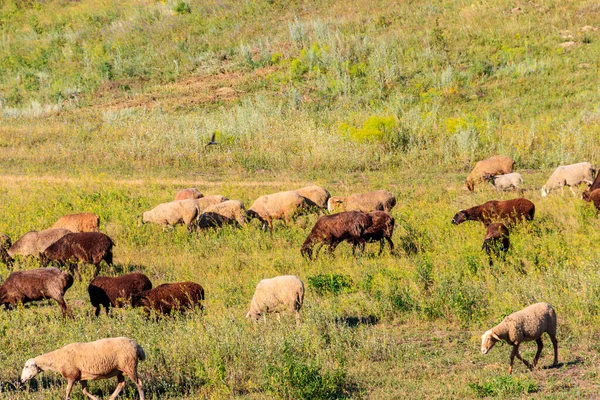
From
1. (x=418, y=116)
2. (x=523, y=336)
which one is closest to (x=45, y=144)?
(x=418, y=116)

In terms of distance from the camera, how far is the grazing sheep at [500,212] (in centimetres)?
1641

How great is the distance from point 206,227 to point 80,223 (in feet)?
9.02

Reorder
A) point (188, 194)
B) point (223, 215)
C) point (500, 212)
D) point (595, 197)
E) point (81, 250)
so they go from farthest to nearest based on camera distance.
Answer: point (188, 194) → point (223, 215) → point (595, 197) → point (500, 212) → point (81, 250)

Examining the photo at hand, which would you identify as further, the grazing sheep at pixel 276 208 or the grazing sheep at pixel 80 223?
the grazing sheep at pixel 276 208

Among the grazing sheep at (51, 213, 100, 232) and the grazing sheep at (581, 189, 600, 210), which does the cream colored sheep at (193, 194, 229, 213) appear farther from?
the grazing sheep at (581, 189, 600, 210)

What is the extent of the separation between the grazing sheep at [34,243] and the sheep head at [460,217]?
797cm

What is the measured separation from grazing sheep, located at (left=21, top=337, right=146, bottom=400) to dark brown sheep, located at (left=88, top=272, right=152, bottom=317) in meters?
3.66

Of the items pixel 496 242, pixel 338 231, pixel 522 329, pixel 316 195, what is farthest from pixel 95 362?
pixel 316 195

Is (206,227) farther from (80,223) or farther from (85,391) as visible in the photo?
(85,391)

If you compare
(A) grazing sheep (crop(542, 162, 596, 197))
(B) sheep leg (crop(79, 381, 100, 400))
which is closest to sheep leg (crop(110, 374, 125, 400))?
(B) sheep leg (crop(79, 381, 100, 400))

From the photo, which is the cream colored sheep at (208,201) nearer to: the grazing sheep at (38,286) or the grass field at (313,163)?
the grass field at (313,163)

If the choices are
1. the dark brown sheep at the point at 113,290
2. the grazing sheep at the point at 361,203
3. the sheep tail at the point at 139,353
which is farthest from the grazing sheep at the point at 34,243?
the sheep tail at the point at 139,353

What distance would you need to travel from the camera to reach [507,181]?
68.4 ft

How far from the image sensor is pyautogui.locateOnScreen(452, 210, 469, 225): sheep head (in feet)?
55.8
